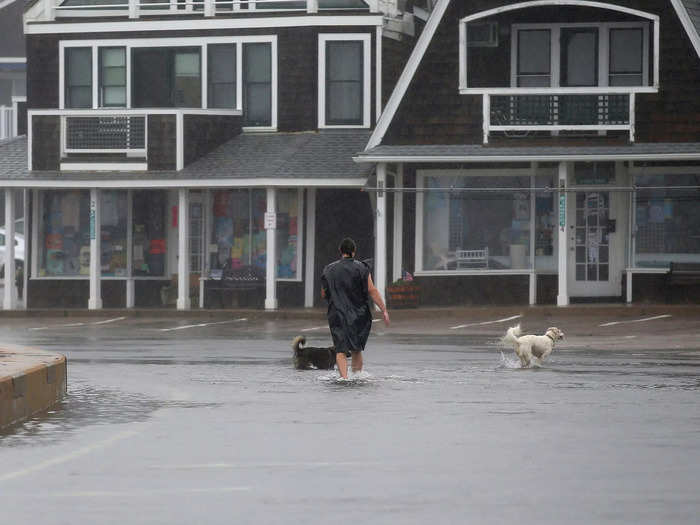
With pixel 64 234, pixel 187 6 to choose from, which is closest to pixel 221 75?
pixel 187 6

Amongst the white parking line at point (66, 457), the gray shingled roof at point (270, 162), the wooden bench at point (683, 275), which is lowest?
the white parking line at point (66, 457)

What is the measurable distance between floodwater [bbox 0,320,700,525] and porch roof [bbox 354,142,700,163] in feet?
36.0

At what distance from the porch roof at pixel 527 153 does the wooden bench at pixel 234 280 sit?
4.65m

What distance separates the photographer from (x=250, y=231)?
37469 mm

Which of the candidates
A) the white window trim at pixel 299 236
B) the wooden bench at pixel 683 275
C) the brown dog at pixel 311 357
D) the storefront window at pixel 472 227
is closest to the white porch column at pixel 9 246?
the white window trim at pixel 299 236

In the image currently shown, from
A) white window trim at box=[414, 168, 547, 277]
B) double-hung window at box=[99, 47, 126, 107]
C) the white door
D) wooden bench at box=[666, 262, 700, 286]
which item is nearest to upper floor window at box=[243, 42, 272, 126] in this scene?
double-hung window at box=[99, 47, 126, 107]

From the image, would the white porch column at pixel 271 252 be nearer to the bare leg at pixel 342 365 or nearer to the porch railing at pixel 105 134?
the porch railing at pixel 105 134

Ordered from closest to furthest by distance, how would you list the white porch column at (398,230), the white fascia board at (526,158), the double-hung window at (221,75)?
1. the white fascia board at (526,158)
2. the white porch column at (398,230)
3. the double-hung window at (221,75)

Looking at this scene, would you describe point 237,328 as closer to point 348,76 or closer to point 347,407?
point 348,76

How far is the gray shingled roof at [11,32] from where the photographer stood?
199 feet

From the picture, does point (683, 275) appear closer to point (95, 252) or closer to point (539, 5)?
point (539, 5)

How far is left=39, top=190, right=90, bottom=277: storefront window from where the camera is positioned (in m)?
38.6

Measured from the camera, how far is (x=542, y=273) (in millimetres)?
34625

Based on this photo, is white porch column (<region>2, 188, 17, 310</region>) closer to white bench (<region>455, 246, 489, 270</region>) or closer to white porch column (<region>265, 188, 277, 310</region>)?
white porch column (<region>265, 188, 277, 310</region>)
